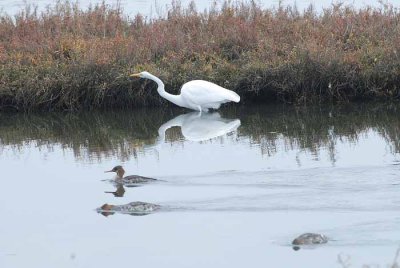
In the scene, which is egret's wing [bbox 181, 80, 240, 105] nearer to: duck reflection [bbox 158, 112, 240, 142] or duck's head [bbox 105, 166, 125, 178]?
duck reflection [bbox 158, 112, 240, 142]

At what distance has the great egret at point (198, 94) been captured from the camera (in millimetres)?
19234

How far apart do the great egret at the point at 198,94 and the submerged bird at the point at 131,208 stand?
5.56m

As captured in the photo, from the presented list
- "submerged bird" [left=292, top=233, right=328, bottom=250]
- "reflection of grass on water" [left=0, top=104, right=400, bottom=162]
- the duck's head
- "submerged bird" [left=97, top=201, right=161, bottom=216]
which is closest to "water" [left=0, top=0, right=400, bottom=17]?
"reflection of grass on water" [left=0, top=104, right=400, bottom=162]

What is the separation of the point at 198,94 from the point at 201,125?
1.89 ft

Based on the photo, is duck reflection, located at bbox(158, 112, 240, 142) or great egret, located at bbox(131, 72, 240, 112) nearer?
duck reflection, located at bbox(158, 112, 240, 142)

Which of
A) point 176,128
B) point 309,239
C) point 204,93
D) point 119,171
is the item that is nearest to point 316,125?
point 204,93

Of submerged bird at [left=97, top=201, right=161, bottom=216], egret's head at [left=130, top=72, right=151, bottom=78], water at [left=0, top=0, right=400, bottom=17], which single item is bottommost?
submerged bird at [left=97, top=201, right=161, bottom=216]

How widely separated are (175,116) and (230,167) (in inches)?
→ 177

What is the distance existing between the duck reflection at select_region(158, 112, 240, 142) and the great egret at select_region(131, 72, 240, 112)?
271mm

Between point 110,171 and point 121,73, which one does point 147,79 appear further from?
point 110,171

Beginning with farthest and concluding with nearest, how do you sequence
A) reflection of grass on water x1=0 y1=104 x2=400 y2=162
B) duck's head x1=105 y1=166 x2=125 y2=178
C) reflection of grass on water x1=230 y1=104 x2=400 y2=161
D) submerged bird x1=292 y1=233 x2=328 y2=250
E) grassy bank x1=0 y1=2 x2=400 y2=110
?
grassy bank x1=0 y1=2 x2=400 y2=110, reflection of grass on water x1=0 y1=104 x2=400 y2=162, reflection of grass on water x1=230 y1=104 x2=400 y2=161, duck's head x1=105 y1=166 x2=125 y2=178, submerged bird x1=292 y1=233 x2=328 y2=250

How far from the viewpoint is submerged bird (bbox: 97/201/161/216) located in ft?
44.9

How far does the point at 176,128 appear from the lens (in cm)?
1892

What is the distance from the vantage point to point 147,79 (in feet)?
66.1
